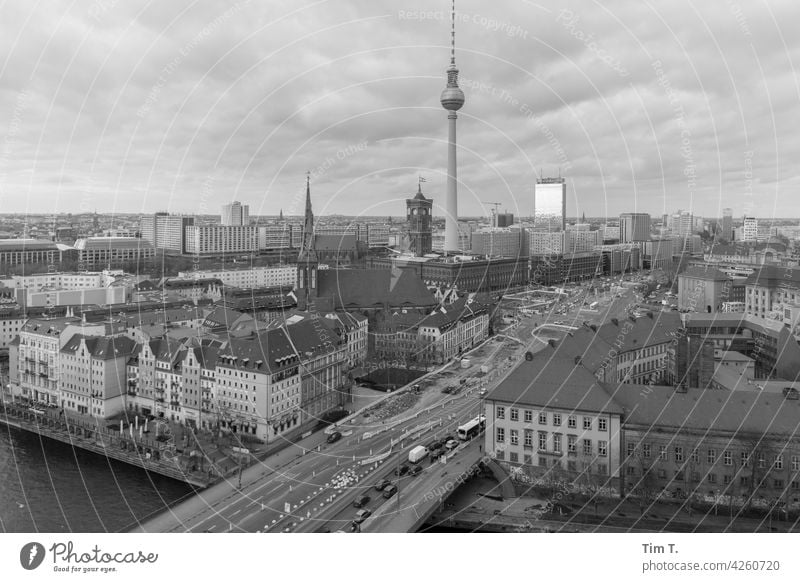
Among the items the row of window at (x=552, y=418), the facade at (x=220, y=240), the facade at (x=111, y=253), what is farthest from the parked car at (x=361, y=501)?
the facade at (x=220, y=240)

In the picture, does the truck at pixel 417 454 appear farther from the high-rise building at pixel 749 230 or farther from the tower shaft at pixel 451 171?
the high-rise building at pixel 749 230

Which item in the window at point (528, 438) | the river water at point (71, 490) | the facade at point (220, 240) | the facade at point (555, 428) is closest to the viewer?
the facade at point (555, 428)

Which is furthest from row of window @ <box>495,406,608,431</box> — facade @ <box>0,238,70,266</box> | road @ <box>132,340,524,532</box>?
facade @ <box>0,238,70,266</box>

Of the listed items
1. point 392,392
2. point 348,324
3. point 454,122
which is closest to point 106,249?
point 454,122

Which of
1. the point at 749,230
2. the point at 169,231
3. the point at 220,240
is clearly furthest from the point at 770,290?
the point at 169,231

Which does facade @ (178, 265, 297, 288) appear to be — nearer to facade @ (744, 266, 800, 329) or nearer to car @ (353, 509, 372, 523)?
facade @ (744, 266, 800, 329)

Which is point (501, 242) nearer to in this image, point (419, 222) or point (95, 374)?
point (419, 222)
